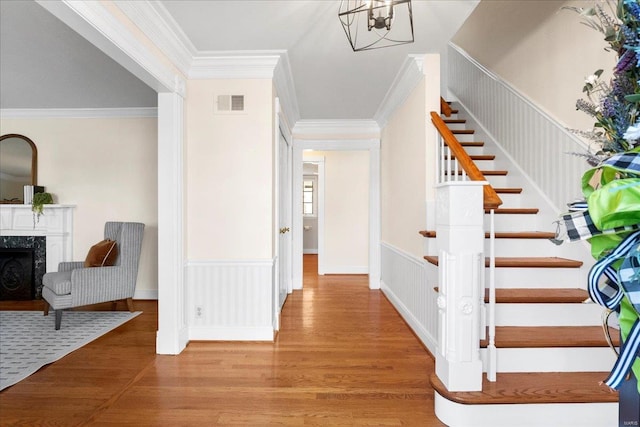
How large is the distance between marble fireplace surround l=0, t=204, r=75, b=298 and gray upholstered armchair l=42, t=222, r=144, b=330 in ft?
2.08

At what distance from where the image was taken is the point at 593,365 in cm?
200

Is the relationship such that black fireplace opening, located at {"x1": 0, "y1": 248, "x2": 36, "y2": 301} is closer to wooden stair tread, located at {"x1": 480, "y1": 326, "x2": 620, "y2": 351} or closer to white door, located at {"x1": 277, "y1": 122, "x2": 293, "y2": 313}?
white door, located at {"x1": 277, "y1": 122, "x2": 293, "y2": 313}

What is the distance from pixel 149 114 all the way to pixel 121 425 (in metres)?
3.72

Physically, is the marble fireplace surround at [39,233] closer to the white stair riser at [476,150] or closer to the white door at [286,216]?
the white door at [286,216]

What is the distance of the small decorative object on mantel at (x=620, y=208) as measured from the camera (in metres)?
0.54

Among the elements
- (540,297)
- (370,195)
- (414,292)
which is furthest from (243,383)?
(370,195)

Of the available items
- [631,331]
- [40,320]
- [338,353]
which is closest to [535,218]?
[338,353]

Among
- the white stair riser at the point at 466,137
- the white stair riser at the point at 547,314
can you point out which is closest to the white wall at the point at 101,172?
the white stair riser at the point at 466,137

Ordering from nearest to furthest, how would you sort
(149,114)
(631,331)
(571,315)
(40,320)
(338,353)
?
(631,331)
(571,315)
(338,353)
(40,320)
(149,114)

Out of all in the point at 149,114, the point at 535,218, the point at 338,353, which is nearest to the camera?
the point at 338,353

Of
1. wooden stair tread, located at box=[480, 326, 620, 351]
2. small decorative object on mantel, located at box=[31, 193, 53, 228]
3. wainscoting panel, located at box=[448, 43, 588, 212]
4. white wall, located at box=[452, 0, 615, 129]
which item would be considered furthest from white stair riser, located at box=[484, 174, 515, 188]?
small decorative object on mantel, located at box=[31, 193, 53, 228]

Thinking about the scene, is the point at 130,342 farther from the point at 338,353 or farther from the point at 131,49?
the point at 131,49

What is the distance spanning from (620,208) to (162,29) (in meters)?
2.73

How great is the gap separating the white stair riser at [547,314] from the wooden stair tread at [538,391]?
0.34 metres
